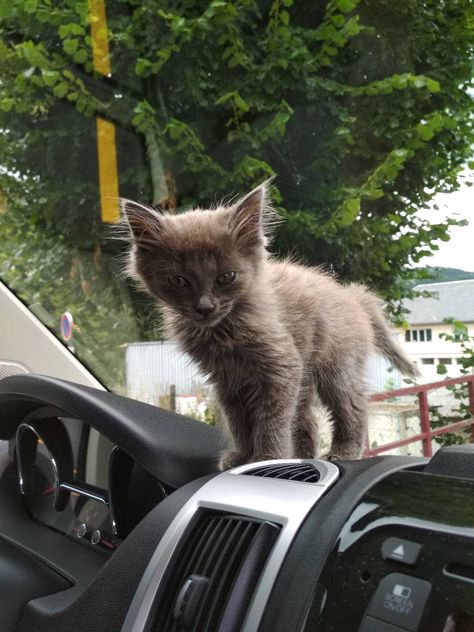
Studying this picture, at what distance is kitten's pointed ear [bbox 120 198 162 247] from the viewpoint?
1.17 m

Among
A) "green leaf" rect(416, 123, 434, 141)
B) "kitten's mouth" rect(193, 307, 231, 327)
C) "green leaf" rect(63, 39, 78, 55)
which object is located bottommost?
"kitten's mouth" rect(193, 307, 231, 327)

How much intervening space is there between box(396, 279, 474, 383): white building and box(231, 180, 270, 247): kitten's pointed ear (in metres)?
0.40

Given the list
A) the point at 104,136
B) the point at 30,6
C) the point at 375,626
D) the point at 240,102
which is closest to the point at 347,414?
the point at 375,626

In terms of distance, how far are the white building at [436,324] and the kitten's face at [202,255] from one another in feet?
1.32

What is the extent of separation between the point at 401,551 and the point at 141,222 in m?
0.73

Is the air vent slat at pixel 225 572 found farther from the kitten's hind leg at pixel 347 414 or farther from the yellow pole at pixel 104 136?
the yellow pole at pixel 104 136

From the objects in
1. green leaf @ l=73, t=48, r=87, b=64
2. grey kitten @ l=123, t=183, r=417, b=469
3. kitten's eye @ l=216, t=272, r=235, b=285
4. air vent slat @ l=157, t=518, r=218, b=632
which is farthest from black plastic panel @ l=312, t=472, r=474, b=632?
green leaf @ l=73, t=48, r=87, b=64

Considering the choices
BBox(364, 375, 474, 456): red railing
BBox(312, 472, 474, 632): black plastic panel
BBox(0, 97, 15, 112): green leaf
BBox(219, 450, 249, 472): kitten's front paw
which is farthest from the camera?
BBox(0, 97, 15, 112): green leaf

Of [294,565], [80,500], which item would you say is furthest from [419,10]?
[80,500]

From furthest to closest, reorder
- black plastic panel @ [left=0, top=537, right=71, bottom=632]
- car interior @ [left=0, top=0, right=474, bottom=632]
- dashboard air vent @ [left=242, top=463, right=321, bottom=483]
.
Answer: black plastic panel @ [left=0, top=537, right=71, bottom=632] → dashboard air vent @ [left=242, top=463, right=321, bottom=483] → car interior @ [left=0, top=0, right=474, bottom=632]

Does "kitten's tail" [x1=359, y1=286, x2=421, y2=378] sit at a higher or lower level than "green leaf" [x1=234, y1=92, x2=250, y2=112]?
lower

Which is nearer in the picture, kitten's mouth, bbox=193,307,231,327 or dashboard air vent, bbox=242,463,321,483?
dashboard air vent, bbox=242,463,321,483

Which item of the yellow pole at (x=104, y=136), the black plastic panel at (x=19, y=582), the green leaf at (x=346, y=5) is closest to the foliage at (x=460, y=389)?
the green leaf at (x=346, y=5)

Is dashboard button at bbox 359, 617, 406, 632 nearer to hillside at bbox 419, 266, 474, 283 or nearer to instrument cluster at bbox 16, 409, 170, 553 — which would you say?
instrument cluster at bbox 16, 409, 170, 553
